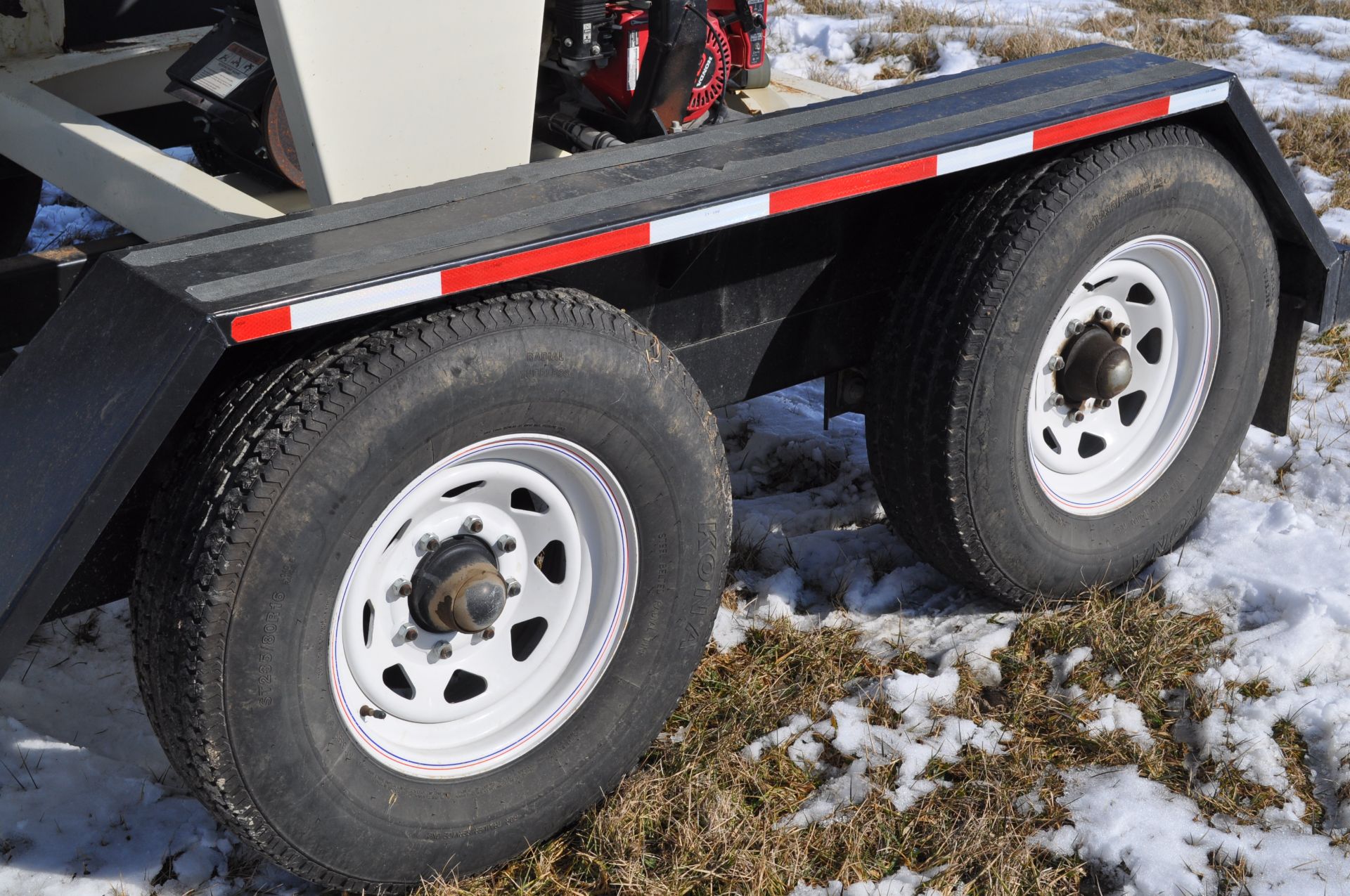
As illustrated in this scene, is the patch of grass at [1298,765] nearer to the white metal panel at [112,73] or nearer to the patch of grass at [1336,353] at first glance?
the patch of grass at [1336,353]

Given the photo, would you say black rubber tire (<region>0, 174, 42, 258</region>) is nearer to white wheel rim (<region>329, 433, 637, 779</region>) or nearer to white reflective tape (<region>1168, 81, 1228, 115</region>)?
white wheel rim (<region>329, 433, 637, 779</region>)

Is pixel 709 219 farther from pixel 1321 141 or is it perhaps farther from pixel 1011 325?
pixel 1321 141

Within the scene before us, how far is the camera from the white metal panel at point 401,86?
6.75ft

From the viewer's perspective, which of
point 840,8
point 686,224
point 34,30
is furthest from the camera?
point 840,8

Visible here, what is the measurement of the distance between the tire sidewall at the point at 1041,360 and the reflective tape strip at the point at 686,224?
119 millimetres

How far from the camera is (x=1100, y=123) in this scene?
248 centimetres

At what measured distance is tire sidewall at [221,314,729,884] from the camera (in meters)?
1.90

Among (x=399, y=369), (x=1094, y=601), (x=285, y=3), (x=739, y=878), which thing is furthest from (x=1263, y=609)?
(x=285, y=3)

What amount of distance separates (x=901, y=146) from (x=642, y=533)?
0.81m

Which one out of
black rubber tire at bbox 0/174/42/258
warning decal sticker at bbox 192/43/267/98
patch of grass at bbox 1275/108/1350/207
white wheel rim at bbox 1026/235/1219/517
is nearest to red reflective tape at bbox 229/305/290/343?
warning decal sticker at bbox 192/43/267/98

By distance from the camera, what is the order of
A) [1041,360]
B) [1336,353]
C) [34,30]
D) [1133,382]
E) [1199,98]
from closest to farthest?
[1199,98] < [1041,360] < [1133,382] < [34,30] < [1336,353]

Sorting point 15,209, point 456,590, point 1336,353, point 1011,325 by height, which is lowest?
point 1336,353

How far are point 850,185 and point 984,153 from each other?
31cm

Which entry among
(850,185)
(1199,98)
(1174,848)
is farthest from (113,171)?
(1174,848)
